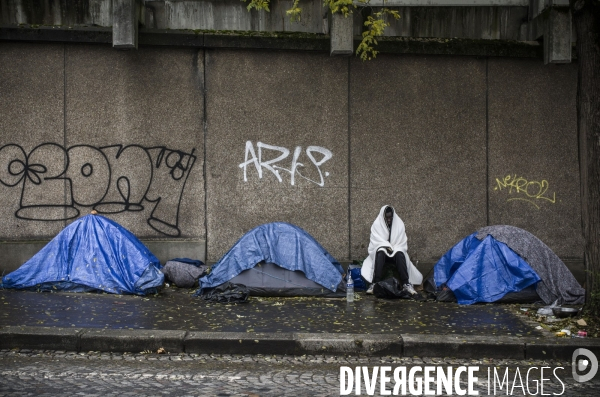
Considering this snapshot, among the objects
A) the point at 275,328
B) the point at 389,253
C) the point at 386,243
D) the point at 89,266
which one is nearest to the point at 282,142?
the point at 386,243

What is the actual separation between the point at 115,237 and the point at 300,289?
263 cm

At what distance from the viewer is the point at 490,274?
8734 millimetres

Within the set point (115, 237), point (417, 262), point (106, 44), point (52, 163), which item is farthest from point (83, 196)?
point (417, 262)

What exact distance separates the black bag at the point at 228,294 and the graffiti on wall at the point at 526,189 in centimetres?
461

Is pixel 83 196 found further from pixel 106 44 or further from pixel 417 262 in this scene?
pixel 417 262

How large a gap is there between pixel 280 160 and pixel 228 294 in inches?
109

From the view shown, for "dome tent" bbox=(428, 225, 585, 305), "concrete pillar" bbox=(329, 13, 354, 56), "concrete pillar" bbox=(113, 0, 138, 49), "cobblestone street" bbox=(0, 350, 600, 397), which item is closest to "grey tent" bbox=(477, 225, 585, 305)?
"dome tent" bbox=(428, 225, 585, 305)

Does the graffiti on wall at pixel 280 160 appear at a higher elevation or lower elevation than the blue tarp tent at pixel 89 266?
higher

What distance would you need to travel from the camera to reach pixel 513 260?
8.69 metres

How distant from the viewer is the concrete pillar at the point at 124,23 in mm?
9781

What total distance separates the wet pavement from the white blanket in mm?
591

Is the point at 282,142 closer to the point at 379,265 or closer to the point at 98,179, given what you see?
the point at 379,265

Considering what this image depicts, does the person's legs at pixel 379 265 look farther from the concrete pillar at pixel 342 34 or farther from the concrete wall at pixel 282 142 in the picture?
the concrete pillar at pixel 342 34

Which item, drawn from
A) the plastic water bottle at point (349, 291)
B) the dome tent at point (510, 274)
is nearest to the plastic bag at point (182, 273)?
the plastic water bottle at point (349, 291)
